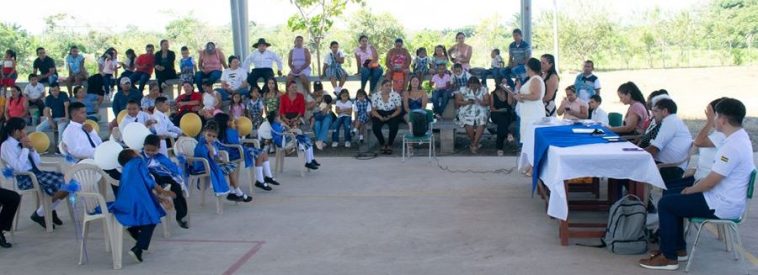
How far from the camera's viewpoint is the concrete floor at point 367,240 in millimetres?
6086

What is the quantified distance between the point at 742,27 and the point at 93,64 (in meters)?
24.9

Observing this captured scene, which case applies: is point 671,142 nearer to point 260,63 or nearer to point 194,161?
point 194,161

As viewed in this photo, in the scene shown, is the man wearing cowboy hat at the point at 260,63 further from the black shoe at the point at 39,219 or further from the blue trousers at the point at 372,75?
the black shoe at the point at 39,219

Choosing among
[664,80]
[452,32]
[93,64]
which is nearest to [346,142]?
[664,80]

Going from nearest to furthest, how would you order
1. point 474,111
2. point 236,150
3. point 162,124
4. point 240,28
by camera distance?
point 236,150 < point 162,124 < point 474,111 < point 240,28

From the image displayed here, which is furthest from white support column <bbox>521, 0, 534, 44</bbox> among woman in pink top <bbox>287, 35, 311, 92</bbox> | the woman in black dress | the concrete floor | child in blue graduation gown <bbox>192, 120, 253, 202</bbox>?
child in blue graduation gown <bbox>192, 120, 253, 202</bbox>

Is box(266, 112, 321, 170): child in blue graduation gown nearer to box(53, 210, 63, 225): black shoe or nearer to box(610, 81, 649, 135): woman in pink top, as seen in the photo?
box(53, 210, 63, 225): black shoe

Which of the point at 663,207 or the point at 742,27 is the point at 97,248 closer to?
the point at 663,207

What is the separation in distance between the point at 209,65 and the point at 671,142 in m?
9.38

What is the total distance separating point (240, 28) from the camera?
15422 millimetres

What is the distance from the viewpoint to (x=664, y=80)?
25562 millimetres

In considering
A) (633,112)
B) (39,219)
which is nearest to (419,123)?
(633,112)

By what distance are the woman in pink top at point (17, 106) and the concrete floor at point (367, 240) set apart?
17.2 ft

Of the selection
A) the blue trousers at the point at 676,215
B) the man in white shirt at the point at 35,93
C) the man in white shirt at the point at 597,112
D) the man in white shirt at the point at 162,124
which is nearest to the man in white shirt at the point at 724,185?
the blue trousers at the point at 676,215
